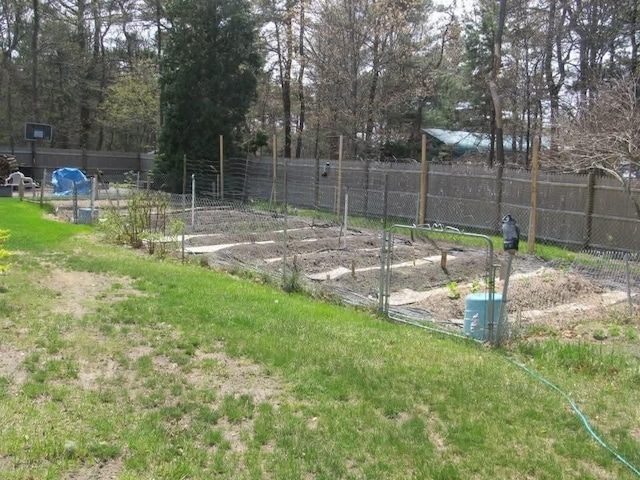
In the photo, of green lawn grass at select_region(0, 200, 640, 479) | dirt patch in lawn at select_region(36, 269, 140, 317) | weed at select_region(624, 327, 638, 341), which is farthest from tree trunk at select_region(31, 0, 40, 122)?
weed at select_region(624, 327, 638, 341)

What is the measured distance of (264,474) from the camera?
3.30 m

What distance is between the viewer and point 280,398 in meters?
4.35

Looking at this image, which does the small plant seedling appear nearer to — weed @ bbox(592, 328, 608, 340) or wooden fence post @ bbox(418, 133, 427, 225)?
weed @ bbox(592, 328, 608, 340)

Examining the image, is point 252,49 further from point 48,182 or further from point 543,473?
point 543,473

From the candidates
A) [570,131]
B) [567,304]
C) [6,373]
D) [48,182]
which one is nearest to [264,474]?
[6,373]

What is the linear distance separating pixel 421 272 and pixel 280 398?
252 inches

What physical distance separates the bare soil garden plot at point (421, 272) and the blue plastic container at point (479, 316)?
82cm

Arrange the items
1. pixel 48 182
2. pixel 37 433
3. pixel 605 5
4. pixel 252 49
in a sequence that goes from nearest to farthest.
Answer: pixel 37 433
pixel 605 5
pixel 252 49
pixel 48 182

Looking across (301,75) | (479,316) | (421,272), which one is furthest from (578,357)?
(301,75)

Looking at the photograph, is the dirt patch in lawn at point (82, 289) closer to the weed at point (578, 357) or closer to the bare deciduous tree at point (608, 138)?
the weed at point (578, 357)

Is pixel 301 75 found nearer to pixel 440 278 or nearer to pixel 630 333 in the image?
pixel 440 278

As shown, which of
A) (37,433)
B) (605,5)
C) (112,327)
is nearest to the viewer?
(37,433)

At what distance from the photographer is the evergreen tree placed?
25.5 metres

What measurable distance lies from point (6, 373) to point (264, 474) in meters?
2.40
